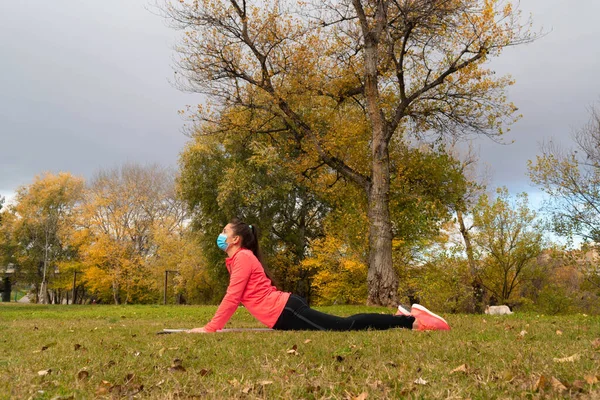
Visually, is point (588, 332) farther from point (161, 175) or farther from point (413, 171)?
point (161, 175)

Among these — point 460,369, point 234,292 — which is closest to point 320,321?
point 234,292

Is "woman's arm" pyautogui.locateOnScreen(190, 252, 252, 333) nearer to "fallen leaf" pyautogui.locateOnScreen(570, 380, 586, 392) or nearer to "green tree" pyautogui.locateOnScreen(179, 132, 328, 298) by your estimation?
"fallen leaf" pyautogui.locateOnScreen(570, 380, 586, 392)

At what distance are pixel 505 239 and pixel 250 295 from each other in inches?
980

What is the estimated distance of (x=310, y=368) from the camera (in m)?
3.63

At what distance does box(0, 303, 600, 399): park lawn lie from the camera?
290 cm

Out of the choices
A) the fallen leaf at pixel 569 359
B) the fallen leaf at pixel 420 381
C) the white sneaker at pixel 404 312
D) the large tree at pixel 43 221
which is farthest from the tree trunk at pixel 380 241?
the large tree at pixel 43 221

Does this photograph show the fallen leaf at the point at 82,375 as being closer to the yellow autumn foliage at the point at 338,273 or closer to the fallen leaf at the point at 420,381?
the fallen leaf at the point at 420,381

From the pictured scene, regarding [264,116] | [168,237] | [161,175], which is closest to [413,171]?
[264,116]

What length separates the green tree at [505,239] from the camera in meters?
26.9

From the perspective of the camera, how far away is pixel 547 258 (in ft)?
93.7

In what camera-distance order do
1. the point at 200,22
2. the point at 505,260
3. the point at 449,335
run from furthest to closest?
the point at 505,260 < the point at 200,22 < the point at 449,335

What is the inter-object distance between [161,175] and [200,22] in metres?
32.0

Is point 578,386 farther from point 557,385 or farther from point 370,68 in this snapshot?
point 370,68

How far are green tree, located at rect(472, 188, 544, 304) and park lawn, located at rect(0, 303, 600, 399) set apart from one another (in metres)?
23.5
